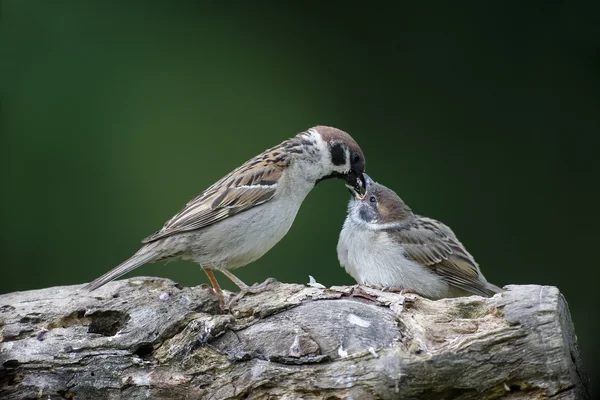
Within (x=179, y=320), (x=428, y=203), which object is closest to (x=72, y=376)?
(x=179, y=320)

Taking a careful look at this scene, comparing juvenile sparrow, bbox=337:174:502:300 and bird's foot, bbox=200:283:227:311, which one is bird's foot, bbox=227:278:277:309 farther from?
juvenile sparrow, bbox=337:174:502:300

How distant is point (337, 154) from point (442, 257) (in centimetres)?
90

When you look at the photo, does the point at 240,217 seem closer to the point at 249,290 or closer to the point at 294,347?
the point at 249,290

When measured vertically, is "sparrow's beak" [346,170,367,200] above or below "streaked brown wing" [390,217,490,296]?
above

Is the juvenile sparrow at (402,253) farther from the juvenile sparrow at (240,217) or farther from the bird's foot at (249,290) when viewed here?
the bird's foot at (249,290)

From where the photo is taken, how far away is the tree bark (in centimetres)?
315

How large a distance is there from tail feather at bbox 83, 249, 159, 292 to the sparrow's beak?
4.46ft

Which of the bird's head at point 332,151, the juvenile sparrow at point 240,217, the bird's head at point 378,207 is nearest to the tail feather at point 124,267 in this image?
the juvenile sparrow at point 240,217

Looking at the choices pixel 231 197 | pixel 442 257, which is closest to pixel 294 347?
pixel 231 197

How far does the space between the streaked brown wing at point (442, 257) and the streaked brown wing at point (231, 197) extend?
3.10 feet

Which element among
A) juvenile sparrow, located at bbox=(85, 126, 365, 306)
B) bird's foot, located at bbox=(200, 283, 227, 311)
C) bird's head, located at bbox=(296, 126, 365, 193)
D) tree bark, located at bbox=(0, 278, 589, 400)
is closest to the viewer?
tree bark, located at bbox=(0, 278, 589, 400)

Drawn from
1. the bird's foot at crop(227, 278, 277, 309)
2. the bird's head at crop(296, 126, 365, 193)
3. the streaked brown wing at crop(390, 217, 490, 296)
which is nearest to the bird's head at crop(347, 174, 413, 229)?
the streaked brown wing at crop(390, 217, 490, 296)

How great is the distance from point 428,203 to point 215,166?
1790mm

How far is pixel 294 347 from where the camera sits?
337 centimetres
